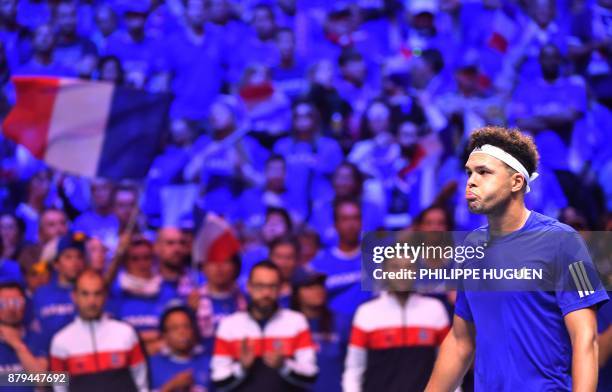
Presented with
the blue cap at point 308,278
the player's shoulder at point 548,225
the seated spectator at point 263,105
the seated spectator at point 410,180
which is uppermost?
the seated spectator at point 263,105

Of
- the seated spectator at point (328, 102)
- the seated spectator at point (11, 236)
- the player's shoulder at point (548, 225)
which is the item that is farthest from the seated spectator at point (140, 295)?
the player's shoulder at point (548, 225)

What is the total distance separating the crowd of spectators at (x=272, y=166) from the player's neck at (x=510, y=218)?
2581 mm

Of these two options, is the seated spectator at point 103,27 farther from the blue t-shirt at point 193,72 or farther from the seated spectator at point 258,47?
the seated spectator at point 258,47

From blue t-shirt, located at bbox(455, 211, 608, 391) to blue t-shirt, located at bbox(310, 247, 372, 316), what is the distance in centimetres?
296

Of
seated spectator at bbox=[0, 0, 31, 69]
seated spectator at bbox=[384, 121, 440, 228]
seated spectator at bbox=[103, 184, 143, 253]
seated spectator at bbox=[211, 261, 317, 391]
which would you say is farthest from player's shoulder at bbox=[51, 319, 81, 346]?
seated spectator at bbox=[0, 0, 31, 69]

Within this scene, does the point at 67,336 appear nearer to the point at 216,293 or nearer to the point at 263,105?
the point at 216,293

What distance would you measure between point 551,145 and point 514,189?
14.9ft

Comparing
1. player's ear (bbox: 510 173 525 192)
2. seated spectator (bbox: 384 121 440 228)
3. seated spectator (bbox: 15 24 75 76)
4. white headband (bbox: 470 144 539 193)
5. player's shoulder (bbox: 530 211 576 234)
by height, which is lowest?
player's shoulder (bbox: 530 211 576 234)

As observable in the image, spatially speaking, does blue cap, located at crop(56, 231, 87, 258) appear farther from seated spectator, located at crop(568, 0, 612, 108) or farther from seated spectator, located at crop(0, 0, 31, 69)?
seated spectator, located at crop(568, 0, 612, 108)

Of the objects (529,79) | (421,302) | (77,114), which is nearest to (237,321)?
(421,302)

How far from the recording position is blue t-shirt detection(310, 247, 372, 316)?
694 centimetres

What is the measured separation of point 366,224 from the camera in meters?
Result: 7.75

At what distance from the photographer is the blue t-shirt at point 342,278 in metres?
6.94

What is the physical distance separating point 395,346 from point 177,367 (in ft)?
4.28
